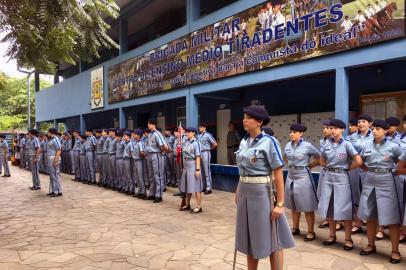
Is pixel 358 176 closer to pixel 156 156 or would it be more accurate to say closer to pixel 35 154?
pixel 156 156

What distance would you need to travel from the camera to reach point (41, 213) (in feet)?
26.7

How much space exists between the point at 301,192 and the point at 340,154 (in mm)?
834

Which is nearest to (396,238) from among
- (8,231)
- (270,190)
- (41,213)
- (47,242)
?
(270,190)

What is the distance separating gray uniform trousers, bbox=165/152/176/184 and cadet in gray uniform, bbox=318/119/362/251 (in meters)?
6.56

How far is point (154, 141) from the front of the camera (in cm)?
905

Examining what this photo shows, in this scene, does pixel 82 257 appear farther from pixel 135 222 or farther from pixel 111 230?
pixel 135 222

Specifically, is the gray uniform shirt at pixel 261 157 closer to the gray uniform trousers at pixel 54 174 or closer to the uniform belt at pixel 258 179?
the uniform belt at pixel 258 179

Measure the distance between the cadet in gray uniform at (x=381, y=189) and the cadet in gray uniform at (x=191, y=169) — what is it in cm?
346

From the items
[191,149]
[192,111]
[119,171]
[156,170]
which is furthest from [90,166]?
[191,149]

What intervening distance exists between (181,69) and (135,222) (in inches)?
232

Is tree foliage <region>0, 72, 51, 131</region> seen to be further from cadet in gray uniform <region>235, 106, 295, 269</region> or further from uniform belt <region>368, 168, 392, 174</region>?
cadet in gray uniform <region>235, 106, 295, 269</region>

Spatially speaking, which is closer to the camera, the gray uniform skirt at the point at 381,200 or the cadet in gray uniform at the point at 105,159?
the gray uniform skirt at the point at 381,200

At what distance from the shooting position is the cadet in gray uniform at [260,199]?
369cm

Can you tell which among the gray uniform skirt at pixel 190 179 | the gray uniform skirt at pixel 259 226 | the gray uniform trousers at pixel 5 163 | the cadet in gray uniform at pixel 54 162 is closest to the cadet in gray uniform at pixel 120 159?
the cadet in gray uniform at pixel 54 162
